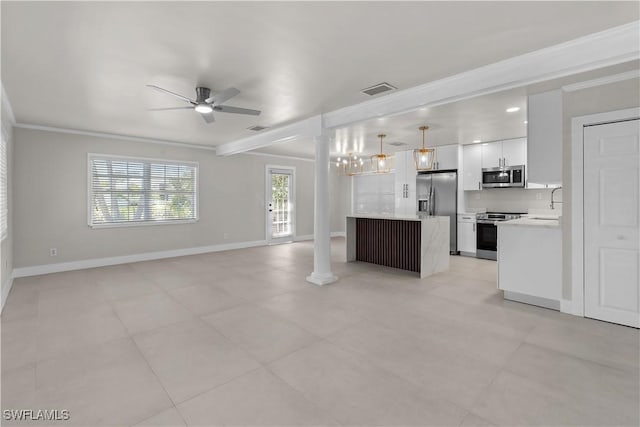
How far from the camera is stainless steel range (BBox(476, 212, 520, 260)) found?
20.2 ft

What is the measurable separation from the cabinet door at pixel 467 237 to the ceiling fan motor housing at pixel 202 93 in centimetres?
570

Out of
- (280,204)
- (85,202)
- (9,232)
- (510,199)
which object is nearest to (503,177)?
(510,199)

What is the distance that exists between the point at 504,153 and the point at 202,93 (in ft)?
18.6

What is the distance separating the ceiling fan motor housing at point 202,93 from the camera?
340 cm

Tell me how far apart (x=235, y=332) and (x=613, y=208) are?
3.86 m

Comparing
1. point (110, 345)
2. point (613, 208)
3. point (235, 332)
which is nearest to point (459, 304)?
point (613, 208)

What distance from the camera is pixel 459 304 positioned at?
3598 mm

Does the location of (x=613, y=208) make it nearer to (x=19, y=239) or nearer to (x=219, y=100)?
(x=219, y=100)

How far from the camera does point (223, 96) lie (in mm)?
3244

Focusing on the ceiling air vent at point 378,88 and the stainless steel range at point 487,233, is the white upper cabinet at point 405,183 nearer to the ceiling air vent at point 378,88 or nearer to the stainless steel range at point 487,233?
the stainless steel range at point 487,233

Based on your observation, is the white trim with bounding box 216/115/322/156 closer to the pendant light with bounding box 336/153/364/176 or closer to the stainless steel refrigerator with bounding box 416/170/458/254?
the pendant light with bounding box 336/153/364/176

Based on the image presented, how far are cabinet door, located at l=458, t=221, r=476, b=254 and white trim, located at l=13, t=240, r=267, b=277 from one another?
5012mm

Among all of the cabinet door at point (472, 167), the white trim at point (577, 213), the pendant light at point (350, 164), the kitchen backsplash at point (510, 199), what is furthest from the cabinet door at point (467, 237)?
the white trim at point (577, 213)

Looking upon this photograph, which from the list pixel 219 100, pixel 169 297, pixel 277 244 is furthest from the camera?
pixel 277 244
